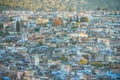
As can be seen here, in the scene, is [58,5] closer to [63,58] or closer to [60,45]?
[60,45]

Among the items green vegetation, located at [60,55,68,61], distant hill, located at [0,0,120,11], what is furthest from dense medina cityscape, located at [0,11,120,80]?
distant hill, located at [0,0,120,11]

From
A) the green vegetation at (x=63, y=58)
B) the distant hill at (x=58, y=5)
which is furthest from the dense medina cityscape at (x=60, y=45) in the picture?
the distant hill at (x=58, y=5)

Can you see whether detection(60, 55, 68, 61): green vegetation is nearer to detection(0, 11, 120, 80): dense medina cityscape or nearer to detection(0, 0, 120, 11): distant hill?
detection(0, 11, 120, 80): dense medina cityscape

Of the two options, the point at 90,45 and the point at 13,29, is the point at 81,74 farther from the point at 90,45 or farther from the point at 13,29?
the point at 13,29

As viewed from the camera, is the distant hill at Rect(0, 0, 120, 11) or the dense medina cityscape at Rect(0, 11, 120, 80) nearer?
the dense medina cityscape at Rect(0, 11, 120, 80)

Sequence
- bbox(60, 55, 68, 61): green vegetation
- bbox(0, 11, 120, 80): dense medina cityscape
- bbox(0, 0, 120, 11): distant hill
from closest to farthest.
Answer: bbox(0, 11, 120, 80): dense medina cityscape, bbox(60, 55, 68, 61): green vegetation, bbox(0, 0, 120, 11): distant hill

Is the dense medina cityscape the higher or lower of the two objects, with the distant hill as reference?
lower

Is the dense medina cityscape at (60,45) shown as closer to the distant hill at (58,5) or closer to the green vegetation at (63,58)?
the green vegetation at (63,58)
